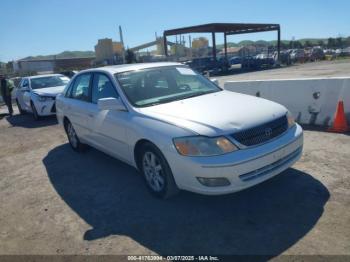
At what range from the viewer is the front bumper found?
3395mm

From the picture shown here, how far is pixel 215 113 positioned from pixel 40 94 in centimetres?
878

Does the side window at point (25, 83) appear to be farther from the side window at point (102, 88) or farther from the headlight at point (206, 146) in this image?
the headlight at point (206, 146)

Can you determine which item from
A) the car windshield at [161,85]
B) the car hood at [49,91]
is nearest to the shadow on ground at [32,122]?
the car hood at [49,91]

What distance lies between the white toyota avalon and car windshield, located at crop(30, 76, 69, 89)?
7.44 meters

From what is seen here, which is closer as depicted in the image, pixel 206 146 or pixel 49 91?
pixel 206 146

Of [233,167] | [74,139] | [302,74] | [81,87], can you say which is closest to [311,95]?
[233,167]

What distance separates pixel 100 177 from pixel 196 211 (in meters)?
2.01

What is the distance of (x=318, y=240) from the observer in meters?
3.04

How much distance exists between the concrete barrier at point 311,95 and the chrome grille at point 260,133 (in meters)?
3.14

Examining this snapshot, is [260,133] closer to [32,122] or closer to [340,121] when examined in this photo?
[340,121]

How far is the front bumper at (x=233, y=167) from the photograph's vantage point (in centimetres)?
339

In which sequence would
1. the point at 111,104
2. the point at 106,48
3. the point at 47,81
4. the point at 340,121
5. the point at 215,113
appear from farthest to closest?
the point at 106,48 → the point at 47,81 → the point at 340,121 → the point at 111,104 → the point at 215,113

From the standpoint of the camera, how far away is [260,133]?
11.9ft

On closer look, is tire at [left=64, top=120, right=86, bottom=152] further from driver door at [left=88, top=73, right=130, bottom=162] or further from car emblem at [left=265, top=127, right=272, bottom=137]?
car emblem at [left=265, top=127, right=272, bottom=137]
